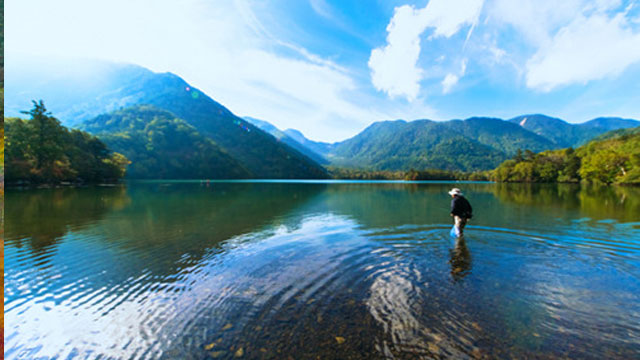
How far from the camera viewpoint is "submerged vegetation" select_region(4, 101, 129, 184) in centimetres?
6762

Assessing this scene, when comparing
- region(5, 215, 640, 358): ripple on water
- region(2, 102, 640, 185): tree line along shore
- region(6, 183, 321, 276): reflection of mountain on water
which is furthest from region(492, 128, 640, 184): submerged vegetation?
region(6, 183, 321, 276): reflection of mountain on water

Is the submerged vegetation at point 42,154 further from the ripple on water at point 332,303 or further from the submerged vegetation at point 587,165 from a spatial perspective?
the submerged vegetation at point 587,165

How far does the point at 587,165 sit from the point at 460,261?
156330 millimetres

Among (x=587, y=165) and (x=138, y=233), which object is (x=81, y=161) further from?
(x=587, y=165)

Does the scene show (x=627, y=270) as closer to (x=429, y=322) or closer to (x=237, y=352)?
(x=429, y=322)

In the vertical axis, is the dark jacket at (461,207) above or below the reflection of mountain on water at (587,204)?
above

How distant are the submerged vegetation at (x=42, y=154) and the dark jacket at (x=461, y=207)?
325 feet

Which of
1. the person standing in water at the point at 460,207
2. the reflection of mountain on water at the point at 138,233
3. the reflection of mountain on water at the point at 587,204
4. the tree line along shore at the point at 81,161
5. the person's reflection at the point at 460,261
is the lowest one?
the reflection of mountain on water at the point at 138,233

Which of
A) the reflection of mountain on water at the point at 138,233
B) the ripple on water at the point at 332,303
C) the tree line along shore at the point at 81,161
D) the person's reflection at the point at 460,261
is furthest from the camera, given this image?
the tree line along shore at the point at 81,161

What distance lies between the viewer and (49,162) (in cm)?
7438

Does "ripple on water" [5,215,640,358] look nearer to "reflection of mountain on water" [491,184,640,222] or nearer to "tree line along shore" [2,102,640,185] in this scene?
"reflection of mountain on water" [491,184,640,222]

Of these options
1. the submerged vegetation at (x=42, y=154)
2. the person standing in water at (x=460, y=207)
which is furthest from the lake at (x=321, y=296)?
the submerged vegetation at (x=42, y=154)

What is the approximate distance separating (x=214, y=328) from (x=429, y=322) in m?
5.73

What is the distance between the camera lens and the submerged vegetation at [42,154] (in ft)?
222
